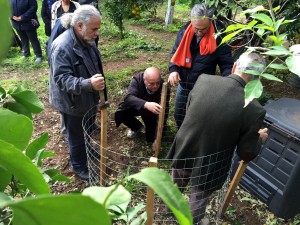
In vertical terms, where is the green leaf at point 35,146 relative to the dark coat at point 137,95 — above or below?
above

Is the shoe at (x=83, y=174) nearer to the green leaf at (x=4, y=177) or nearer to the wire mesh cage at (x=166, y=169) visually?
the wire mesh cage at (x=166, y=169)

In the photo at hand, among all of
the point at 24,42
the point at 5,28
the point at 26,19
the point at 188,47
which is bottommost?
the point at 24,42

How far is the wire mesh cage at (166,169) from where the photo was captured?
7.30ft

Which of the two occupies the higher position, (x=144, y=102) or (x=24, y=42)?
(x=144, y=102)

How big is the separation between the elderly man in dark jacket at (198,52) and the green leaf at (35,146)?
95.3 inches

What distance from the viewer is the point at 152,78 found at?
304 centimetres

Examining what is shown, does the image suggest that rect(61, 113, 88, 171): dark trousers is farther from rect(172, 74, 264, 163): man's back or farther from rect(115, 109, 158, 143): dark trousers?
rect(172, 74, 264, 163): man's back

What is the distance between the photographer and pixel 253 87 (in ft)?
2.68

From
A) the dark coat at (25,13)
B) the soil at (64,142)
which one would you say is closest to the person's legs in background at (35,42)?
the dark coat at (25,13)

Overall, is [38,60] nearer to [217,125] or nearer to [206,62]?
[206,62]

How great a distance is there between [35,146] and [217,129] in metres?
1.49

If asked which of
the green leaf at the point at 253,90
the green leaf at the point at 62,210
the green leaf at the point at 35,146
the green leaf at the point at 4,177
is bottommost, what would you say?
the green leaf at the point at 35,146

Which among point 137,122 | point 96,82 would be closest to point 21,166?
point 96,82

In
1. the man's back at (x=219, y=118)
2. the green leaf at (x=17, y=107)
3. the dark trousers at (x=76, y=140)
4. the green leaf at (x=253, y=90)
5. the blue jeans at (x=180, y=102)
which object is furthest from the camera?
the blue jeans at (x=180, y=102)
